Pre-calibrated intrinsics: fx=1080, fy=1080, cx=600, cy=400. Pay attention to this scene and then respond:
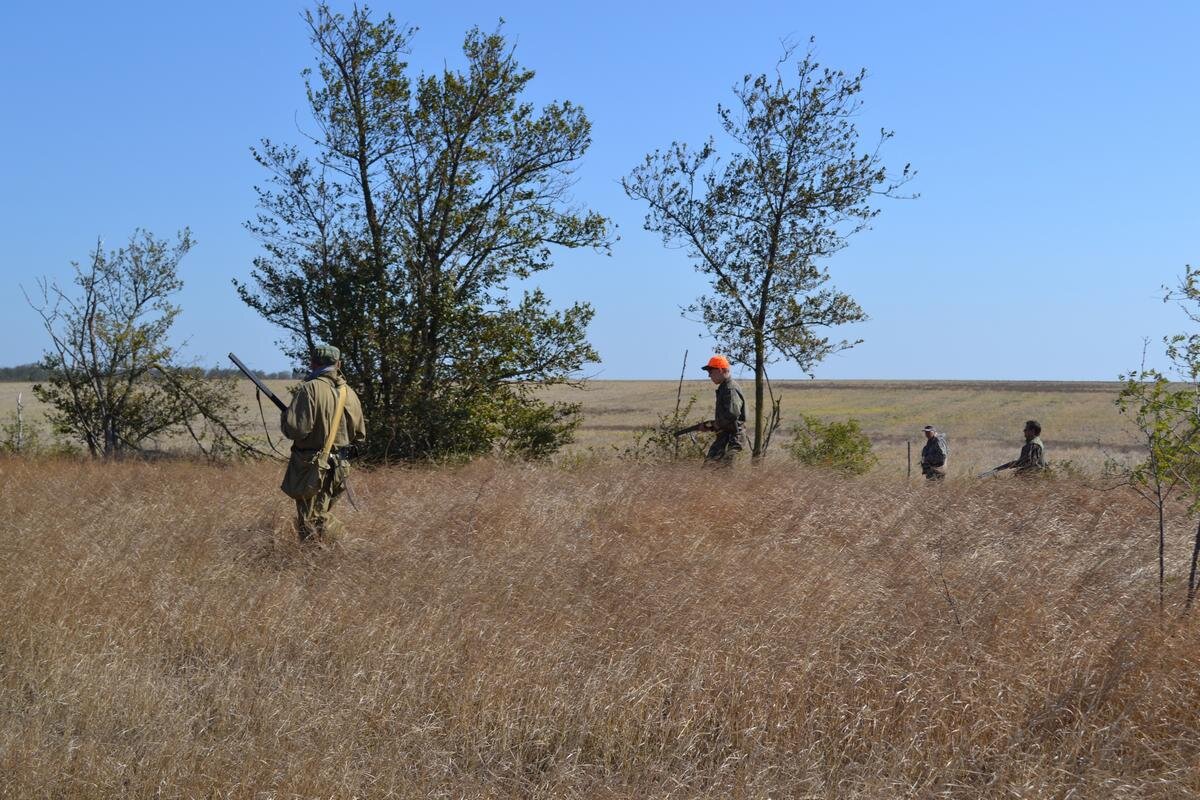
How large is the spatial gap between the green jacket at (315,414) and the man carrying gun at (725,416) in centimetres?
473

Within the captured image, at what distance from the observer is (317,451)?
8.17 metres

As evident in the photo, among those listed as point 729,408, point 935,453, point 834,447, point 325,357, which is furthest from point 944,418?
point 325,357

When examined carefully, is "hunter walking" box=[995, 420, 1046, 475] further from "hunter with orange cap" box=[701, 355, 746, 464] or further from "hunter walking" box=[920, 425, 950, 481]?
"hunter with orange cap" box=[701, 355, 746, 464]

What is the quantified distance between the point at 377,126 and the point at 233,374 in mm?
4660

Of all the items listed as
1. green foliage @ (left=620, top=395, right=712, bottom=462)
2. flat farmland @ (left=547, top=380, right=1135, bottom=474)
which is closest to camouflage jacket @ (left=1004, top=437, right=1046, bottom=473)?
green foliage @ (left=620, top=395, right=712, bottom=462)

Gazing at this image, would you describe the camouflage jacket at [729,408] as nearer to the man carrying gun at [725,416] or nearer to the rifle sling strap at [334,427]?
the man carrying gun at [725,416]

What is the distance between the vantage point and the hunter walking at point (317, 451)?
8.05 m

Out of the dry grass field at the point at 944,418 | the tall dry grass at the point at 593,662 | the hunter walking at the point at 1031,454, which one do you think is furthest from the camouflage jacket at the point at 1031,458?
the tall dry grass at the point at 593,662

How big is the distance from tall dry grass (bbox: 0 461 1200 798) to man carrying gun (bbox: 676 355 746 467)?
3.65m

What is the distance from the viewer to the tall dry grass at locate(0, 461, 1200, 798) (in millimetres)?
4465

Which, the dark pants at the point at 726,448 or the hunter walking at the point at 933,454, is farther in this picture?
the hunter walking at the point at 933,454

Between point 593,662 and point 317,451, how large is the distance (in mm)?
3480

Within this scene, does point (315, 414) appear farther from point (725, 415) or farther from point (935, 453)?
point (935, 453)

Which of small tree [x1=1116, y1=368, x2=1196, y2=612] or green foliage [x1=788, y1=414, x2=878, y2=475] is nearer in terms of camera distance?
small tree [x1=1116, y1=368, x2=1196, y2=612]
